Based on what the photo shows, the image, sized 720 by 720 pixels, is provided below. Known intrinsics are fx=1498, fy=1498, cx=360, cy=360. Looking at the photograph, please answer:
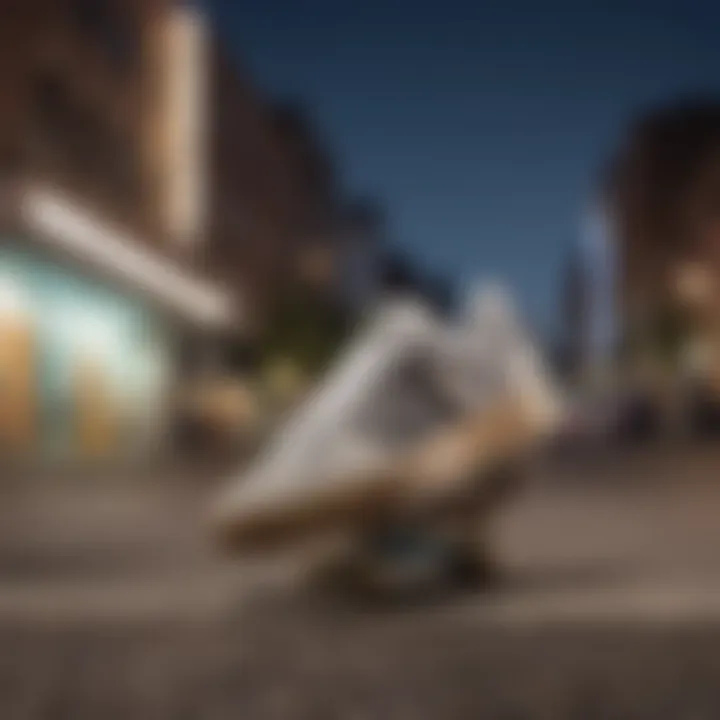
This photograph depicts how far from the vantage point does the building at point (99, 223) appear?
28.9ft

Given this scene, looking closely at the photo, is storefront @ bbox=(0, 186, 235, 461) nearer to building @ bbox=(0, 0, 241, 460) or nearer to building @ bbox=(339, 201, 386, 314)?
building @ bbox=(0, 0, 241, 460)

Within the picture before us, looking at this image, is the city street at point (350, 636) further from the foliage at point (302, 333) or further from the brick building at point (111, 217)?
the foliage at point (302, 333)

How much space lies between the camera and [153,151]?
13.7 metres

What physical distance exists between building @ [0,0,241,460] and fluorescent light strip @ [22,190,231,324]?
0.06ft

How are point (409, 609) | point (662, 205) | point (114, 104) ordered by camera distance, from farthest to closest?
point (662, 205), point (114, 104), point (409, 609)

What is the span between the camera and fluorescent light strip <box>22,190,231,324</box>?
344 inches

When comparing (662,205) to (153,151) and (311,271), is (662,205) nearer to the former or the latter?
(311,271)

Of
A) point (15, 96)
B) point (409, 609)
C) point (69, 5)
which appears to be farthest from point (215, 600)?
point (69, 5)

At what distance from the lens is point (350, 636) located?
286 centimetres

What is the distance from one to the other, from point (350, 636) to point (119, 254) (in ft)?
26.3

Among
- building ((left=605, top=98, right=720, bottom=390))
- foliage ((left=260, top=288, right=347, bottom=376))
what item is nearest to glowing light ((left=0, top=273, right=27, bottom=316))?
foliage ((left=260, top=288, right=347, bottom=376))

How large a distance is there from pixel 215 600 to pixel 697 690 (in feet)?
4.50

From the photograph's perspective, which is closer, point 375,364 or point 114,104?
point 375,364

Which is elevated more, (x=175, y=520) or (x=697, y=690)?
(x=175, y=520)
